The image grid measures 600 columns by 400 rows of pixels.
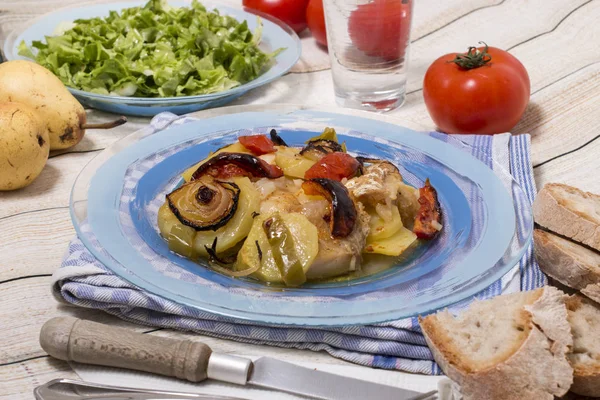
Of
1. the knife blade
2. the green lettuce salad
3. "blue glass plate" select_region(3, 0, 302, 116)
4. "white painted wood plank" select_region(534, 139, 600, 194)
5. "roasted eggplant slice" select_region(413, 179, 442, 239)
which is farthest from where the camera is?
the green lettuce salad

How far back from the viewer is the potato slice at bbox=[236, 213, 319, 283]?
2.18 meters

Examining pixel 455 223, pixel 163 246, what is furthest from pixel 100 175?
pixel 455 223

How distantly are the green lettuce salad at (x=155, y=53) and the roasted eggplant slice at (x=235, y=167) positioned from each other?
1326mm

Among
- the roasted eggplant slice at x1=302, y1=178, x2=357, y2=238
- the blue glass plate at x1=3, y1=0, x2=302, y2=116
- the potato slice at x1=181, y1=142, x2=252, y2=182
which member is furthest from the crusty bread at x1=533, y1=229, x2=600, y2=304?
the blue glass plate at x1=3, y1=0, x2=302, y2=116

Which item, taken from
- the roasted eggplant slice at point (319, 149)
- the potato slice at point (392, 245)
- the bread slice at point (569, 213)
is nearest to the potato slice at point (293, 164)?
the roasted eggplant slice at point (319, 149)

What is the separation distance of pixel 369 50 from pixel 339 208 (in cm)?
169

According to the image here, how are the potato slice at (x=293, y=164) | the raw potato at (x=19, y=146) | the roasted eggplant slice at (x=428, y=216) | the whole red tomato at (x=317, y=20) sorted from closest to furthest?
the roasted eggplant slice at (x=428, y=216), the potato slice at (x=293, y=164), the raw potato at (x=19, y=146), the whole red tomato at (x=317, y=20)

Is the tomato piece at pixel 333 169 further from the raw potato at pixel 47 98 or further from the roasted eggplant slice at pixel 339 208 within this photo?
the raw potato at pixel 47 98

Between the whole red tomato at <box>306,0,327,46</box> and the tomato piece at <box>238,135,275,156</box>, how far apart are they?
6.97 ft

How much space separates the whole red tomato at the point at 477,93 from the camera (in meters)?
3.48

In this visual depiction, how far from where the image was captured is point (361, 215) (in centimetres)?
233

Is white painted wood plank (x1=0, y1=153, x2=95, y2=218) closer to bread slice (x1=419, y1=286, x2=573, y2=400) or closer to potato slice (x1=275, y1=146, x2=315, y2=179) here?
potato slice (x1=275, y1=146, x2=315, y2=179)

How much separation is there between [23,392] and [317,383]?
0.78 meters

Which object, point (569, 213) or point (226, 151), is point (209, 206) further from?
point (569, 213)
